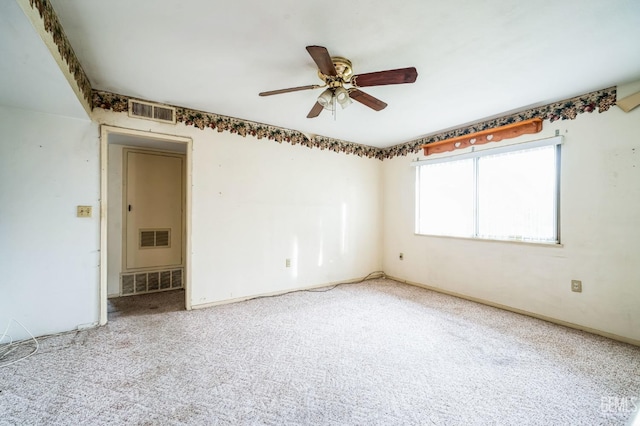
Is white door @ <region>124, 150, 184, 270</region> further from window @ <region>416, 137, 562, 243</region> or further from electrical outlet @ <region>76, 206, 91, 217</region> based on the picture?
window @ <region>416, 137, 562, 243</region>

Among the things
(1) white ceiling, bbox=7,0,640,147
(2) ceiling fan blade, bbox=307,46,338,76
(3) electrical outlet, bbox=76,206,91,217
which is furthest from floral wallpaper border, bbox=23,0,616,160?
(2) ceiling fan blade, bbox=307,46,338,76

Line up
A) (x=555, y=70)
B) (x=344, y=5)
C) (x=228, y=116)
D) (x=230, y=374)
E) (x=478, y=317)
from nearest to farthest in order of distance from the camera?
(x=344, y=5) < (x=230, y=374) < (x=555, y=70) < (x=478, y=317) < (x=228, y=116)

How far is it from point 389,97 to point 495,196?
6.35ft

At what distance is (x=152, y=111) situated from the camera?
2.91 meters

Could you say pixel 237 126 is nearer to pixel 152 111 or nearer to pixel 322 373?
pixel 152 111

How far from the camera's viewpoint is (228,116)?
10.9 feet

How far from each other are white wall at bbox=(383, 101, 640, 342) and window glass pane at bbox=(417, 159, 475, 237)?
1.38 ft

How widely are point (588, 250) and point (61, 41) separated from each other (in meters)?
4.67

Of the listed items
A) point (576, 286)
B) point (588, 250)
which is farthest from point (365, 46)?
point (576, 286)

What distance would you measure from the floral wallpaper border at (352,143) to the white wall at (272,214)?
98 millimetres

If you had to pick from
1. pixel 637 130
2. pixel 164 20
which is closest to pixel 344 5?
pixel 164 20

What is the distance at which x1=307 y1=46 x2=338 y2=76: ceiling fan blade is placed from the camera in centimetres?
158

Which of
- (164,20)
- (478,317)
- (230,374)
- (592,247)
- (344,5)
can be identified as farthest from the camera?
(478,317)

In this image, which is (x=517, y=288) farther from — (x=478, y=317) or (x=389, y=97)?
(x=389, y=97)
